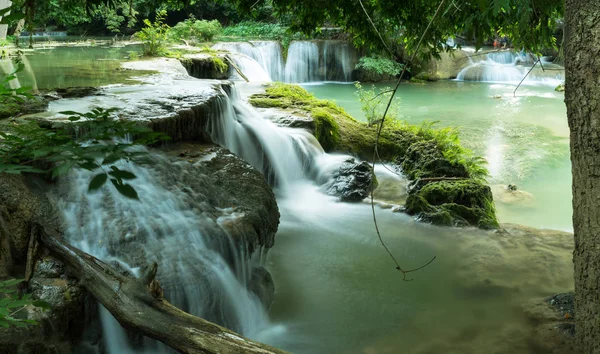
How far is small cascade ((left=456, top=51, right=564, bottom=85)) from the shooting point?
20547mm

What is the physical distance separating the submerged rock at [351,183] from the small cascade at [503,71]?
15.1 meters

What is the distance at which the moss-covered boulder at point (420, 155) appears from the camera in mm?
6887

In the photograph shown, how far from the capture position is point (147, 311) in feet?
9.29

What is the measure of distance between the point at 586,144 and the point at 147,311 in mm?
2566

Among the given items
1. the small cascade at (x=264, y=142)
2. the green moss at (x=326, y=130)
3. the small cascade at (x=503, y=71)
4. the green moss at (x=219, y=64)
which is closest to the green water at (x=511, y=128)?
the small cascade at (x=503, y=71)

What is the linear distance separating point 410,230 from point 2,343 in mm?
4847

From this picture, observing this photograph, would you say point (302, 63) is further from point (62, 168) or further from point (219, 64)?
point (62, 168)

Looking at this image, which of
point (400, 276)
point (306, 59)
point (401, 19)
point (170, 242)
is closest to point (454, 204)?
point (400, 276)

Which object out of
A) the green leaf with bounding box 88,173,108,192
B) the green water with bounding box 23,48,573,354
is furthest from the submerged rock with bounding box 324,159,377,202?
the green leaf with bounding box 88,173,108,192

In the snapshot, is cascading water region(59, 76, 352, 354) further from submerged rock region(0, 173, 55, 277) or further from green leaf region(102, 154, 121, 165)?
green leaf region(102, 154, 121, 165)

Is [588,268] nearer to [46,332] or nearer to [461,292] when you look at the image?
[461,292]

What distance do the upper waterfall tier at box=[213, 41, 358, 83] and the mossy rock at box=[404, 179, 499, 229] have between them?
1250 cm

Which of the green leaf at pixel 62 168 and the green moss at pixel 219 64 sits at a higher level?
the green moss at pixel 219 64

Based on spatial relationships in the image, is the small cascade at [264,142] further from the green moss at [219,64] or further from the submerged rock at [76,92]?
the green moss at [219,64]
